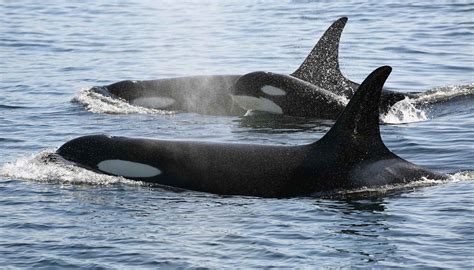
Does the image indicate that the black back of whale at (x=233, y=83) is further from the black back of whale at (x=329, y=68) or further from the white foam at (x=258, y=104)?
the white foam at (x=258, y=104)

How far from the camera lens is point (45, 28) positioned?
3428 centimetres

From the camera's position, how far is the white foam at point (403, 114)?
1791 cm

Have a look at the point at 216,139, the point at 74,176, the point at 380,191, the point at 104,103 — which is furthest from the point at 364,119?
the point at 104,103

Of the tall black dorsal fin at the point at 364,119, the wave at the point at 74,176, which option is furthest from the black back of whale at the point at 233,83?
the tall black dorsal fin at the point at 364,119

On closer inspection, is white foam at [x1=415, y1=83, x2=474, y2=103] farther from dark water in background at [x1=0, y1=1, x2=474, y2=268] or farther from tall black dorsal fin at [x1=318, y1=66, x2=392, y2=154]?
tall black dorsal fin at [x1=318, y1=66, x2=392, y2=154]

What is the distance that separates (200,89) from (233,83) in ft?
2.02

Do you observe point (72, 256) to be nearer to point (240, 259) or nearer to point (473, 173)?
point (240, 259)

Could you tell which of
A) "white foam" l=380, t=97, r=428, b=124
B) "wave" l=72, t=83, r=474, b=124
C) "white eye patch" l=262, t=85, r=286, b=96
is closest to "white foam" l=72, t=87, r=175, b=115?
"wave" l=72, t=83, r=474, b=124

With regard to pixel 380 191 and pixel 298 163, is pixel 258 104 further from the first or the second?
pixel 380 191

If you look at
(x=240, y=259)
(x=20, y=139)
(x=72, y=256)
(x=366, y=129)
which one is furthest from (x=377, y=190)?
(x=20, y=139)

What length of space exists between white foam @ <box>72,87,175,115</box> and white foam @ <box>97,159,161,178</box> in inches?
245

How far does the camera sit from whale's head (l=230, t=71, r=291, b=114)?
A: 18500mm

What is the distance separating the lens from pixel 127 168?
1275 cm

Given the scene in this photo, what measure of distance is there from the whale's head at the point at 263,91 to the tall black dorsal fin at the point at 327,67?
2.42ft
